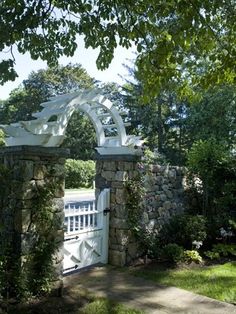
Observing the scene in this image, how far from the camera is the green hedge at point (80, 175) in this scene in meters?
18.0

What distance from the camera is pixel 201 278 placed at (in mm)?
5379

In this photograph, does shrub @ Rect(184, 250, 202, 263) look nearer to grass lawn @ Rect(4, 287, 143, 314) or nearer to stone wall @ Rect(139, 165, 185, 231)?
stone wall @ Rect(139, 165, 185, 231)

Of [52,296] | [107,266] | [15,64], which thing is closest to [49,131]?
[15,64]

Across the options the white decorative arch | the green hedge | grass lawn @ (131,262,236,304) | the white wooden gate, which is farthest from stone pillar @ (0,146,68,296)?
the green hedge

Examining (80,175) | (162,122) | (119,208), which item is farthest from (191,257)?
(162,122)

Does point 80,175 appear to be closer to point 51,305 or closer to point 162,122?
point 162,122

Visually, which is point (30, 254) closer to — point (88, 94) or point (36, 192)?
point (36, 192)

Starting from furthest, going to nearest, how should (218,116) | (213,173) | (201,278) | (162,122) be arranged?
1. (162,122)
2. (218,116)
3. (213,173)
4. (201,278)

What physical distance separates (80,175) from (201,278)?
44.7ft

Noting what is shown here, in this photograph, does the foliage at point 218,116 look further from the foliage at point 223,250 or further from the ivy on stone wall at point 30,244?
the ivy on stone wall at point 30,244

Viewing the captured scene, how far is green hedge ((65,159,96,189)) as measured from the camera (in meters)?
18.0

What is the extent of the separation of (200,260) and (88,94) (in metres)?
3.53

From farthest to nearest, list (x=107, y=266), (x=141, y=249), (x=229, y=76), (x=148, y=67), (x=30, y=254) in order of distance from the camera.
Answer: (x=141, y=249) < (x=107, y=266) < (x=30, y=254) < (x=229, y=76) < (x=148, y=67)

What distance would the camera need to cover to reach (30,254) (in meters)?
4.18
